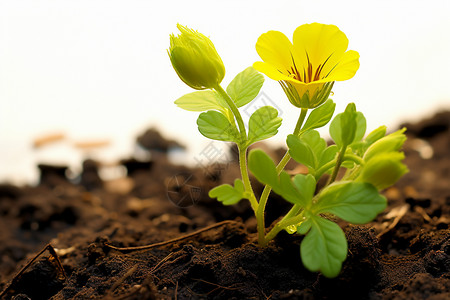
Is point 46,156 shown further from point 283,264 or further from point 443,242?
point 443,242

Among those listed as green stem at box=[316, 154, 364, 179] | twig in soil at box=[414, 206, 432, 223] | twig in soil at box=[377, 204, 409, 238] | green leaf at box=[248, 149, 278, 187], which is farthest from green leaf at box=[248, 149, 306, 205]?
twig in soil at box=[414, 206, 432, 223]

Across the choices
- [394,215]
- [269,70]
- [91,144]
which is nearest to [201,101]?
[269,70]

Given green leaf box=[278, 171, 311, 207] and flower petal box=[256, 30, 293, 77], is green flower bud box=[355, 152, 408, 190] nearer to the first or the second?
green leaf box=[278, 171, 311, 207]

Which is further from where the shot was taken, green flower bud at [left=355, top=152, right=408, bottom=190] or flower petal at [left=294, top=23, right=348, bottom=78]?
flower petal at [left=294, top=23, right=348, bottom=78]

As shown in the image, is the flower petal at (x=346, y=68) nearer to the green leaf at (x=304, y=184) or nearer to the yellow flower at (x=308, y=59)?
the yellow flower at (x=308, y=59)

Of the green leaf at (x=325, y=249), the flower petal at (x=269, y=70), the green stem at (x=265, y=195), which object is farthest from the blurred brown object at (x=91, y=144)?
the green leaf at (x=325, y=249)

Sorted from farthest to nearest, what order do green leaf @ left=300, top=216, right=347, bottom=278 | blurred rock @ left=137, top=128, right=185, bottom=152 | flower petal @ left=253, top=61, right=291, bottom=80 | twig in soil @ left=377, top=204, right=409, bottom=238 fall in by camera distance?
blurred rock @ left=137, top=128, right=185, bottom=152, twig in soil @ left=377, top=204, right=409, bottom=238, flower petal @ left=253, top=61, right=291, bottom=80, green leaf @ left=300, top=216, right=347, bottom=278
